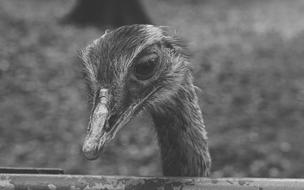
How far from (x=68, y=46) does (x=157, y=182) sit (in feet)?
27.6

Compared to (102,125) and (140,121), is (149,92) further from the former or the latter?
(140,121)

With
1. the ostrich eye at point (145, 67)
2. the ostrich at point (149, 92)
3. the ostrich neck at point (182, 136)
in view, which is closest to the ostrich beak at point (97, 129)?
the ostrich at point (149, 92)

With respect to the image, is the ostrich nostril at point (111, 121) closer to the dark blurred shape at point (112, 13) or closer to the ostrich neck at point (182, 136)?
the ostrich neck at point (182, 136)

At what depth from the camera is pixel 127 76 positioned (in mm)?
2576

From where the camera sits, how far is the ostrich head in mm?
2393

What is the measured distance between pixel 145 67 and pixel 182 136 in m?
0.48

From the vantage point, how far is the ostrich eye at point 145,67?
2607 millimetres

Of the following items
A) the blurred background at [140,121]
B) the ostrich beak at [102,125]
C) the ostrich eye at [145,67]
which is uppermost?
the ostrich eye at [145,67]

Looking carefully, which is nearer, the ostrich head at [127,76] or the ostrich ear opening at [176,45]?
the ostrich head at [127,76]

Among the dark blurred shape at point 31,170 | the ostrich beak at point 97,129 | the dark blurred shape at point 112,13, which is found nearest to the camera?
the ostrich beak at point 97,129

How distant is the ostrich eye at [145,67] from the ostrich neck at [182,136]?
24cm

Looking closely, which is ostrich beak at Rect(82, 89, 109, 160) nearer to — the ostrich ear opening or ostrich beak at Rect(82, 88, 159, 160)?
ostrich beak at Rect(82, 88, 159, 160)

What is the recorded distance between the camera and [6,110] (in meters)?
7.63

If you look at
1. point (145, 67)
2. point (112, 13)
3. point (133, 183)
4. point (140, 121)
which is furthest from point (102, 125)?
point (112, 13)
